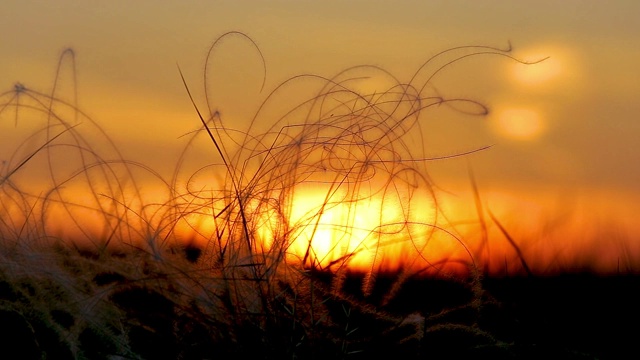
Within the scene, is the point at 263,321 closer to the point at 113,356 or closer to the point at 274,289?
the point at 274,289

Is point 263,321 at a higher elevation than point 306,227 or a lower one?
lower

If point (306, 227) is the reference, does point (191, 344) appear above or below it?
below

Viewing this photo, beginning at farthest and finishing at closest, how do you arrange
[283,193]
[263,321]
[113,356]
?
1. [283,193]
2. [113,356]
3. [263,321]

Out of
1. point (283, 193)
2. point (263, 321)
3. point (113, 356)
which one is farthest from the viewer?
point (283, 193)

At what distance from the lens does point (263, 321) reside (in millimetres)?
2617

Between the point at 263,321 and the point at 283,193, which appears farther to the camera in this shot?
the point at 283,193

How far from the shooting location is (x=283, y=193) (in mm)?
3006

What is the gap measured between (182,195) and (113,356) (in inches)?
22.3

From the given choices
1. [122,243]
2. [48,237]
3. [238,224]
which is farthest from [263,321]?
[48,237]

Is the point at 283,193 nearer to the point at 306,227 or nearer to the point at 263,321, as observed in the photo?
the point at 306,227

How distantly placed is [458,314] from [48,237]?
1.21 m

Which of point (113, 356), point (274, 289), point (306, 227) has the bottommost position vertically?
point (113, 356)

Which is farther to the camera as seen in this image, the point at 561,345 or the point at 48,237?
the point at 48,237

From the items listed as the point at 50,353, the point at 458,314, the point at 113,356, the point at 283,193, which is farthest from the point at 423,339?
the point at 50,353
